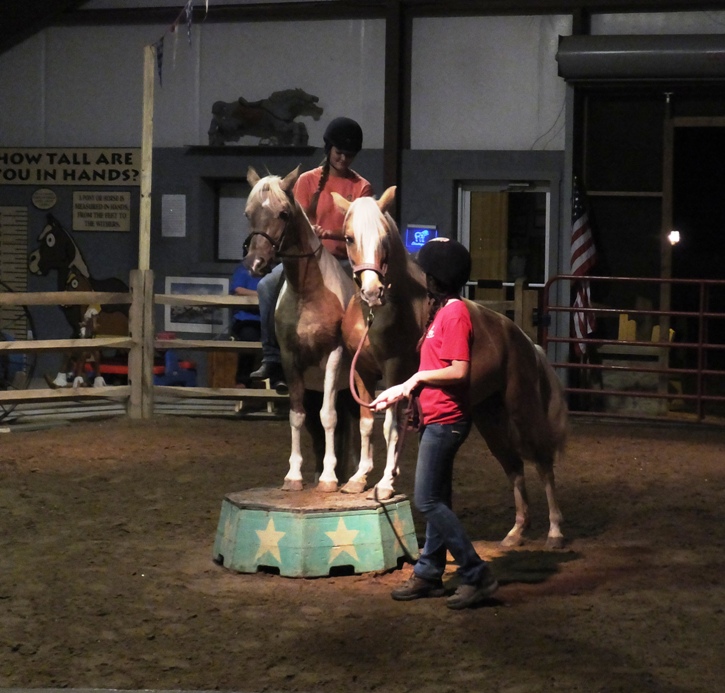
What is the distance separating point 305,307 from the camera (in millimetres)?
6219

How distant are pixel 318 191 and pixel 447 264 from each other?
1.66 meters

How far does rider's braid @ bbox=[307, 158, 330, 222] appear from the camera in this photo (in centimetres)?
656

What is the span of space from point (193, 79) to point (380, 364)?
9905 millimetres

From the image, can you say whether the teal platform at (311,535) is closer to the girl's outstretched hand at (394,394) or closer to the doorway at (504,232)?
the girl's outstretched hand at (394,394)

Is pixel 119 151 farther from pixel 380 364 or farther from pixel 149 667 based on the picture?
pixel 149 667

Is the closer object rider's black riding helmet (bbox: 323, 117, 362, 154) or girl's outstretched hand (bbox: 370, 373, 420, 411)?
girl's outstretched hand (bbox: 370, 373, 420, 411)

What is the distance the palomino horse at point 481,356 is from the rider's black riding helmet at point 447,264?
40cm

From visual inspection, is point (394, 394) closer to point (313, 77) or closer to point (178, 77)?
point (313, 77)

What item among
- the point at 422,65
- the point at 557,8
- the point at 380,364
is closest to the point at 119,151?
the point at 422,65

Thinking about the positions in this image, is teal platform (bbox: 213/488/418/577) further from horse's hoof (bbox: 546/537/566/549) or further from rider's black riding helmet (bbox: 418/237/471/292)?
rider's black riding helmet (bbox: 418/237/471/292)

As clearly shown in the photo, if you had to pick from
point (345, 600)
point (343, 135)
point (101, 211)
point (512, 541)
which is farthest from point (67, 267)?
point (345, 600)

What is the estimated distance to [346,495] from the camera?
6121 mm

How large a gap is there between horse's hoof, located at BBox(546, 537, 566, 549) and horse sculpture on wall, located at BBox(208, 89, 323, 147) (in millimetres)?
9005

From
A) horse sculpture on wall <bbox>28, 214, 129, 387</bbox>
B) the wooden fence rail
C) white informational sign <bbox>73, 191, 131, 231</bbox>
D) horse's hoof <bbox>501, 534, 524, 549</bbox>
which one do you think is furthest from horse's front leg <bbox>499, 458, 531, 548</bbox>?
white informational sign <bbox>73, 191, 131, 231</bbox>
